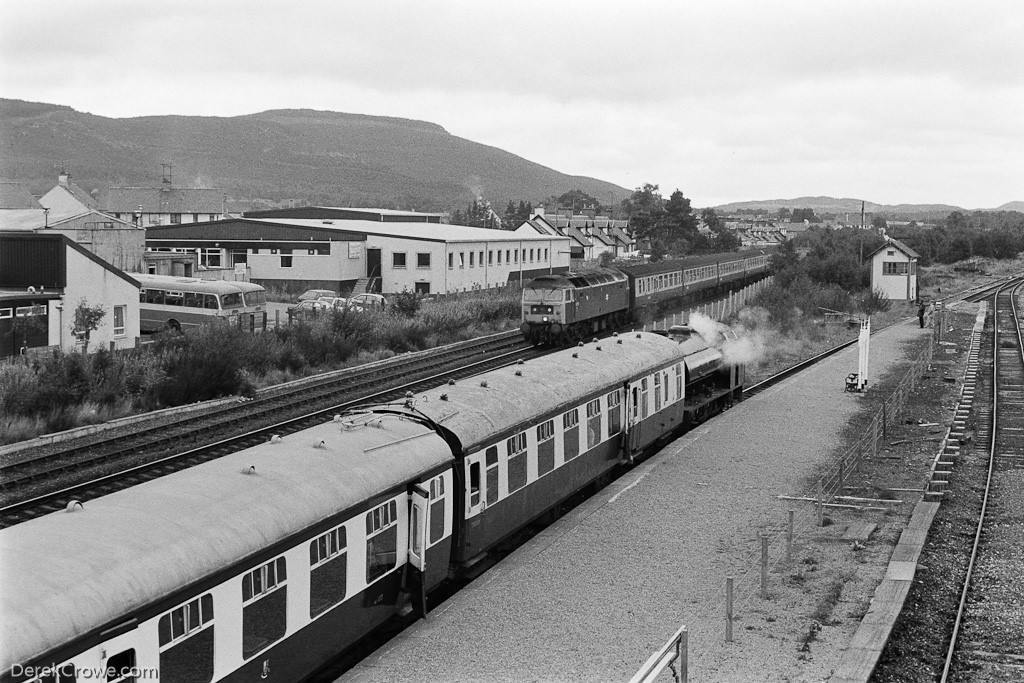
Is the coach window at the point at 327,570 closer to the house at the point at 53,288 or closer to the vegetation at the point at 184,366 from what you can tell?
the vegetation at the point at 184,366

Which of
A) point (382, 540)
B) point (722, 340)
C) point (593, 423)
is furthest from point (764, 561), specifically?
point (722, 340)

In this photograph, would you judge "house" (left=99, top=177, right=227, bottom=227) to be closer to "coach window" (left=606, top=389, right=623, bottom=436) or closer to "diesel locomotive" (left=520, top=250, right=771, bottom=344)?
"diesel locomotive" (left=520, top=250, right=771, bottom=344)

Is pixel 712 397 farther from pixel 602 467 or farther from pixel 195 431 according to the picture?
pixel 195 431

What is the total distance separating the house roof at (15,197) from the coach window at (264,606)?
233 feet

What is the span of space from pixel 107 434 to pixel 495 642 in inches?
566

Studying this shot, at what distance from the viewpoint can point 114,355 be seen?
28.3 metres

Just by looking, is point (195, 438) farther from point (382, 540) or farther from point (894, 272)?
point (894, 272)

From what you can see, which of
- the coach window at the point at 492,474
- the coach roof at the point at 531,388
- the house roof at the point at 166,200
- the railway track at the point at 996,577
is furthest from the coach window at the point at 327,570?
the house roof at the point at 166,200

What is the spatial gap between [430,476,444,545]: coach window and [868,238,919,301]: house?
62.3m

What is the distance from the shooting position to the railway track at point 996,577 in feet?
40.3

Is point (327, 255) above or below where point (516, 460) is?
above

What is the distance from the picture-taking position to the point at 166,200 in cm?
9150

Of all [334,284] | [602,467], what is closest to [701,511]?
[602,467]

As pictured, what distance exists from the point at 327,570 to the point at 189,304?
3284cm
